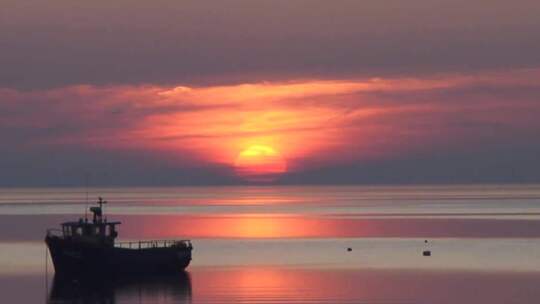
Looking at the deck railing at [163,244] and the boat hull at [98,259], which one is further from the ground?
the deck railing at [163,244]

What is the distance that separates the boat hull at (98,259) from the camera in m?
76.1

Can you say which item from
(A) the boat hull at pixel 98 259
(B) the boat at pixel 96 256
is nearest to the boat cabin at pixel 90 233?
(B) the boat at pixel 96 256

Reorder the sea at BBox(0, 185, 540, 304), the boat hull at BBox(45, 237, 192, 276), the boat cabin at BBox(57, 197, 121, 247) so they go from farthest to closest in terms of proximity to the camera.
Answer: the boat cabin at BBox(57, 197, 121, 247) < the boat hull at BBox(45, 237, 192, 276) < the sea at BBox(0, 185, 540, 304)

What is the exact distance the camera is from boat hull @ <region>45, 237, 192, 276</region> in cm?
7612

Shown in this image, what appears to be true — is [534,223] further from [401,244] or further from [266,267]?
[266,267]

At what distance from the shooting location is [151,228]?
149750mm

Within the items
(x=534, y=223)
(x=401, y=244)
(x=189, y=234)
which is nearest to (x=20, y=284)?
(x=401, y=244)

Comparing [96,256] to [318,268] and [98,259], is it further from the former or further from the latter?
[318,268]

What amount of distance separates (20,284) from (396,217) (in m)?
116

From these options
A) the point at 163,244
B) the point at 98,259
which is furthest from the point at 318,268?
the point at 163,244

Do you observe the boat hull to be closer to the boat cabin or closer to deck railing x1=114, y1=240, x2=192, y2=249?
the boat cabin

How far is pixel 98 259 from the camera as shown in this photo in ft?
250

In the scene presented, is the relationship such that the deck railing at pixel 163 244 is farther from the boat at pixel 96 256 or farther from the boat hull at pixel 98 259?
the boat hull at pixel 98 259

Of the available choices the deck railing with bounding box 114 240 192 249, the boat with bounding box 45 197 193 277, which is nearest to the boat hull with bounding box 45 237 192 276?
the boat with bounding box 45 197 193 277
